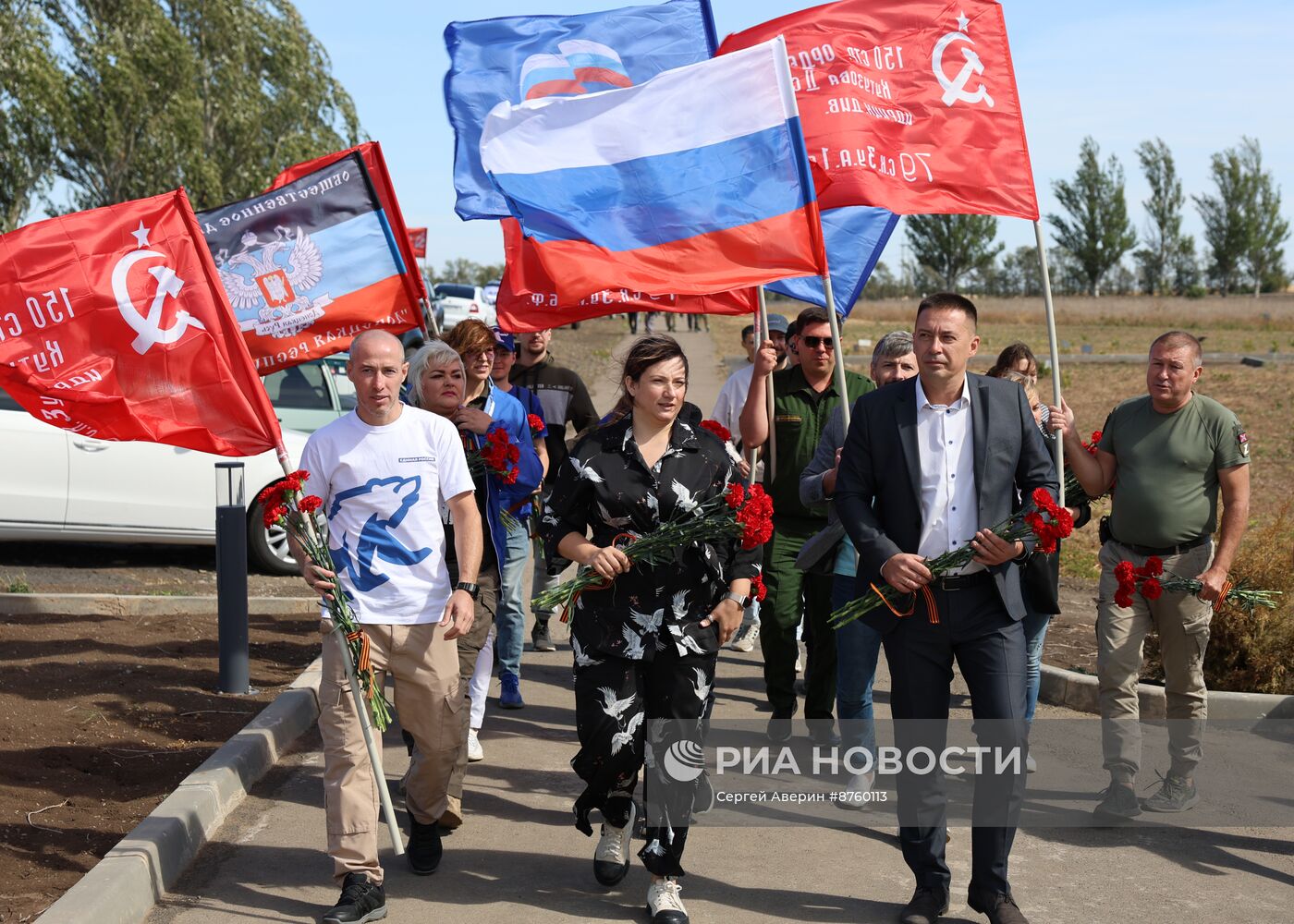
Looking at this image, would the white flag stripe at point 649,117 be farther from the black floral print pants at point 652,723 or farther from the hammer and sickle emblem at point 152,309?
the black floral print pants at point 652,723

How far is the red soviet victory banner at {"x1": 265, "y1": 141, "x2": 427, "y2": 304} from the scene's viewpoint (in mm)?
7500

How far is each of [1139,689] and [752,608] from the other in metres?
2.47

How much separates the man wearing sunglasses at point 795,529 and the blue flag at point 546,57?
214cm

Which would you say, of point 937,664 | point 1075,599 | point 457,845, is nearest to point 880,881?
point 937,664

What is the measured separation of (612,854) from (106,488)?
24.3 ft

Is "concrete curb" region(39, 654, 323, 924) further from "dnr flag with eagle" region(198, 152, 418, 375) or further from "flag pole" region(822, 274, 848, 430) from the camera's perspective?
"flag pole" region(822, 274, 848, 430)

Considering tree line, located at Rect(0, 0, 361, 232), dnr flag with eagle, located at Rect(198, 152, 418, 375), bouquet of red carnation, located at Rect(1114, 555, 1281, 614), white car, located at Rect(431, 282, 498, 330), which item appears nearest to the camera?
bouquet of red carnation, located at Rect(1114, 555, 1281, 614)

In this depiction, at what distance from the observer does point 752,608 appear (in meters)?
9.16

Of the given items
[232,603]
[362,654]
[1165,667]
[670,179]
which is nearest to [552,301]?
[670,179]

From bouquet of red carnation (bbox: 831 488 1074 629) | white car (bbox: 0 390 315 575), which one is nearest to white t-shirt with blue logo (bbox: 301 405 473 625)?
bouquet of red carnation (bbox: 831 488 1074 629)

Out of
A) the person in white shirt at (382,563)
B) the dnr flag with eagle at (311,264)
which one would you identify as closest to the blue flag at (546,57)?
the dnr flag with eagle at (311,264)

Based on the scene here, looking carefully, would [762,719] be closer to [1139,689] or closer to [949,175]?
[1139,689]

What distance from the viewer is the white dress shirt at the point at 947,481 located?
4.94 meters

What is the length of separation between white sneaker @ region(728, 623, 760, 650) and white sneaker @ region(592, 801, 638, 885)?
4.33m
